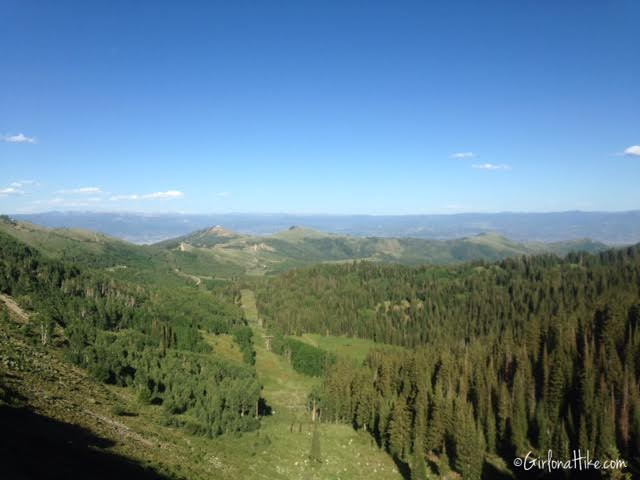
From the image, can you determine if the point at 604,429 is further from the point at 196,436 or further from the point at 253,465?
the point at 196,436

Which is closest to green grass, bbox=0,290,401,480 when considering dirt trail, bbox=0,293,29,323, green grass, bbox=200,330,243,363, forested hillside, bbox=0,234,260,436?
forested hillside, bbox=0,234,260,436

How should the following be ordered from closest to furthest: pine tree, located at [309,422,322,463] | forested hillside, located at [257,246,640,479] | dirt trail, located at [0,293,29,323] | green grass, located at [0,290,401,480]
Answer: green grass, located at [0,290,401,480] → forested hillside, located at [257,246,640,479] → pine tree, located at [309,422,322,463] → dirt trail, located at [0,293,29,323]

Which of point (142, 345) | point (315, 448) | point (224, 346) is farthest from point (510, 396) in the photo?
point (224, 346)

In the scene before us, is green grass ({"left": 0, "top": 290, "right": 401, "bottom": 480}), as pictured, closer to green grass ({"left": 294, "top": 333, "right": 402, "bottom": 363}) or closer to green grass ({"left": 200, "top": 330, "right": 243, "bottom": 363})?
green grass ({"left": 200, "top": 330, "right": 243, "bottom": 363})

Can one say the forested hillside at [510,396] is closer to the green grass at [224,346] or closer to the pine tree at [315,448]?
the pine tree at [315,448]

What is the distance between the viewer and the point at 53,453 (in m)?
37.9

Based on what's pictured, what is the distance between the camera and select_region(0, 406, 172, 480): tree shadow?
32125 millimetres

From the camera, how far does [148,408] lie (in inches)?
3374

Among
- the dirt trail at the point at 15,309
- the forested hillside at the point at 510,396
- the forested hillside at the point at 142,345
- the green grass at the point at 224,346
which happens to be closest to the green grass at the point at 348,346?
the green grass at the point at 224,346

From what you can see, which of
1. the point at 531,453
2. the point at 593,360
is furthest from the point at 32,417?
the point at 593,360

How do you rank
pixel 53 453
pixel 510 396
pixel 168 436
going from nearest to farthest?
pixel 53 453
pixel 168 436
pixel 510 396

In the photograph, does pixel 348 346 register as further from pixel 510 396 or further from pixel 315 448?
pixel 315 448

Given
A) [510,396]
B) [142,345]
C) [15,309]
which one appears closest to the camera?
[510,396]

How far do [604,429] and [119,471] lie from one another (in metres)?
77.7
